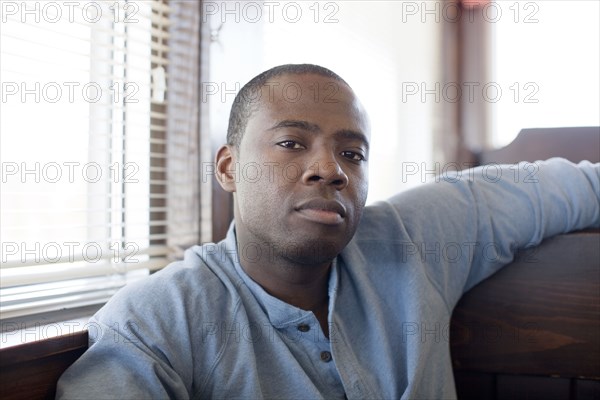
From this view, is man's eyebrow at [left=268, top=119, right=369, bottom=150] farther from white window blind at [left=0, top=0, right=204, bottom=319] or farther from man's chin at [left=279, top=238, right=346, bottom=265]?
white window blind at [left=0, top=0, right=204, bottom=319]

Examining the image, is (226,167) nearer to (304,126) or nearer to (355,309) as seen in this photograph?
(304,126)

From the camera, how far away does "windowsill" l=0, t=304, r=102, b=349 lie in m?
0.71

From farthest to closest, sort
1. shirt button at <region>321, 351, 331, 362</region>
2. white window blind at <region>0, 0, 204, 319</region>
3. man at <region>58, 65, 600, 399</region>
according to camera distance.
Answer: white window blind at <region>0, 0, 204, 319</region>
shirt button at <region>321, 351, 331, 362</region>
man at <region>58, 65, 600, 399</region>

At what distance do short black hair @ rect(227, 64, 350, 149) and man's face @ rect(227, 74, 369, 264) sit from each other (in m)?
0.01

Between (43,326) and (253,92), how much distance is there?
1.65ft

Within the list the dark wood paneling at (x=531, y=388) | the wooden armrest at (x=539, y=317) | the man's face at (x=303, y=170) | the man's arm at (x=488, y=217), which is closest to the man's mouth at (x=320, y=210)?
the man's face at (x=303, y=170)

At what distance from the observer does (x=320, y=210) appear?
86cm

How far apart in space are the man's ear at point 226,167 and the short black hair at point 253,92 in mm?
16

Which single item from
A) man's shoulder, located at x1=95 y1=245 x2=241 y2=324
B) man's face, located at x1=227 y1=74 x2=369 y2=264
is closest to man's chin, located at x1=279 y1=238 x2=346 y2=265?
man's face, located at x1=227 y1=74 x2=369 y2=264

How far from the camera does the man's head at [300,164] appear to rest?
0.86 metres

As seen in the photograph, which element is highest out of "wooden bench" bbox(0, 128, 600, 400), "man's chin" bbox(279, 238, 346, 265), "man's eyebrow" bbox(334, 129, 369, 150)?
"man's eyebrow" bbox(334, 129, 369, 150)

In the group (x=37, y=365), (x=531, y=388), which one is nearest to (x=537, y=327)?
(x=531, y=388)

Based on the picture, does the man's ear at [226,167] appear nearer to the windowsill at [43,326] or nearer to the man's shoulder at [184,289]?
the man's shoulder at [184,289]

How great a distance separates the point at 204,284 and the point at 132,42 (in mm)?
620
